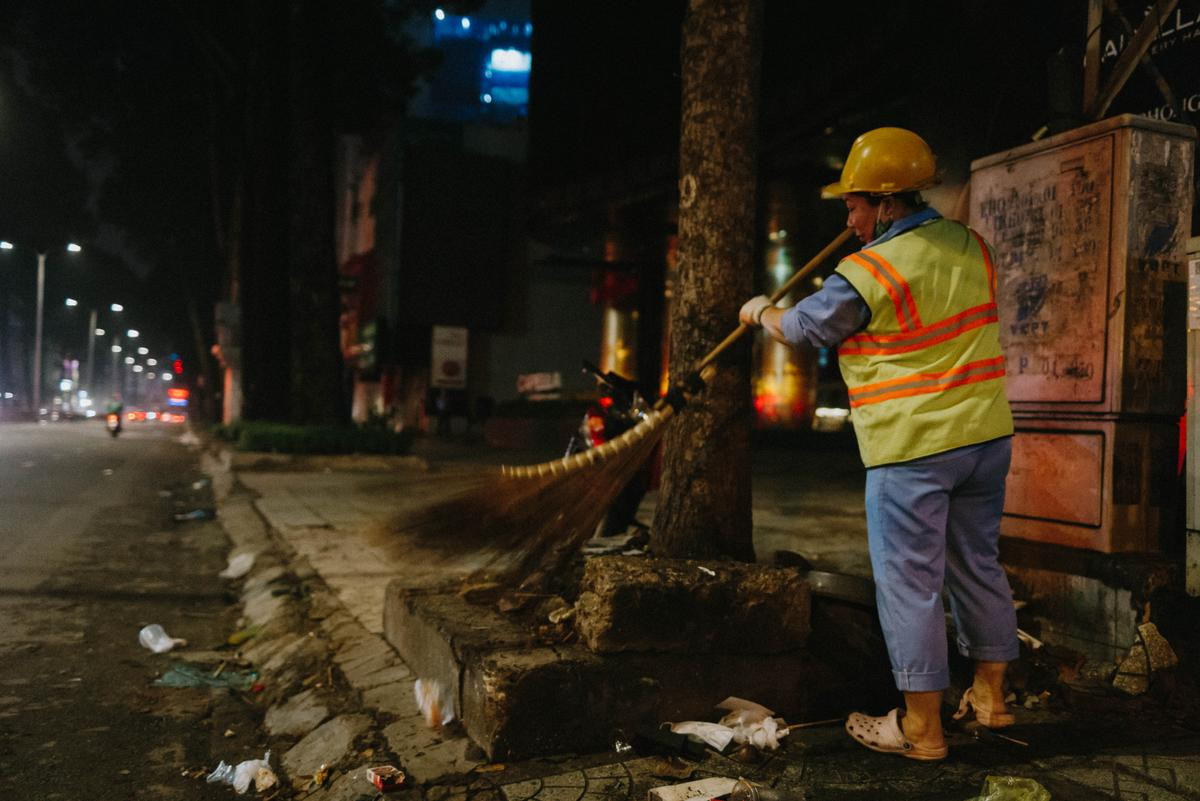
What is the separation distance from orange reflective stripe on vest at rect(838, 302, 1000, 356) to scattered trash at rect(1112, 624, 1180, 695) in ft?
4.58

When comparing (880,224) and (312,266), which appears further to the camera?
(312,266)

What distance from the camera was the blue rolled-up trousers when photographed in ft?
8.45

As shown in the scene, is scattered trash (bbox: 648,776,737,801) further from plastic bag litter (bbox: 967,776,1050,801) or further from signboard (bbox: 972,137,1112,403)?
signboard (bbox: 972,137,1112,403)

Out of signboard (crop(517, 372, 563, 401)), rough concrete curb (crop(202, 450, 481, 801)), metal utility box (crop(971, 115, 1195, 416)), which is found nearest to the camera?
rough concrete curb (crop(202, 450, 481, 801))

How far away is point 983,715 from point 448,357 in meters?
20.1

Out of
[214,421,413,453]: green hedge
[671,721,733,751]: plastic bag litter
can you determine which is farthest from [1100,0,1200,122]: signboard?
[214,421,413,453]: green hedge

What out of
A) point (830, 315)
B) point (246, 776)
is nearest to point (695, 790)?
point (830, 315)

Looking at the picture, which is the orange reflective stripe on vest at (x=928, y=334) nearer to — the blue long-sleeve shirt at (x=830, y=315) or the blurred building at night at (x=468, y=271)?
the blue long-sleeve shirt at (x=830, y=315)

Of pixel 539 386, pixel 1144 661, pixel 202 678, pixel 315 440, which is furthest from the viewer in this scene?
pixel 539 386

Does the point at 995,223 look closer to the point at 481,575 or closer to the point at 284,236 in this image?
the point at 481,575

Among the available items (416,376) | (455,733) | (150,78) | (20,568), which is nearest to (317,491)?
(20,568)

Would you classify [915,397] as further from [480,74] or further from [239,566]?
[480,74]

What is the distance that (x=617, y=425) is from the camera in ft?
17.0

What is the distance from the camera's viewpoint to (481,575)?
12.1 ft
